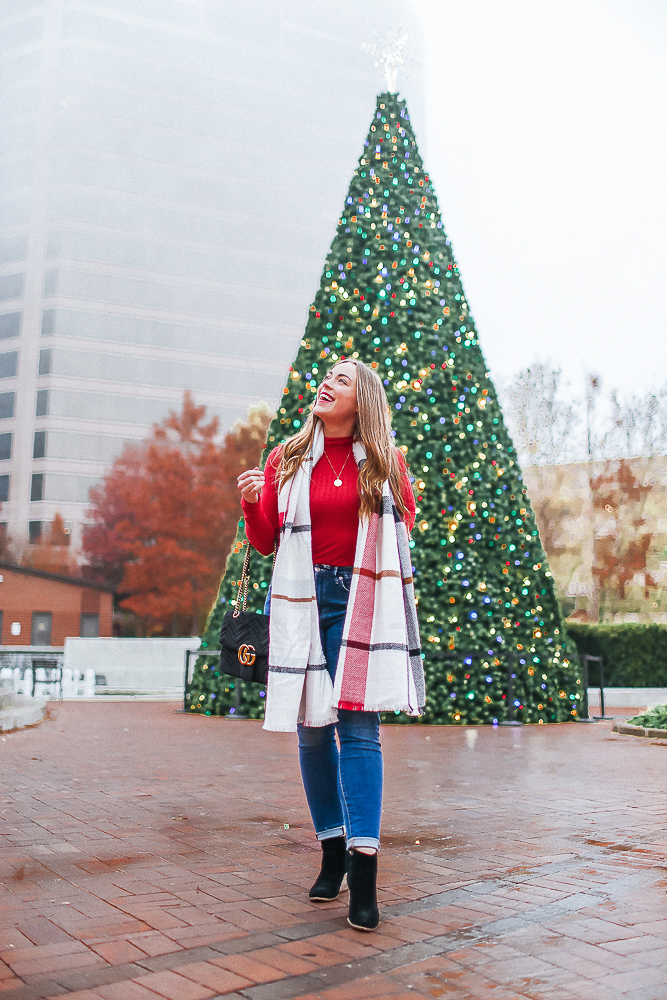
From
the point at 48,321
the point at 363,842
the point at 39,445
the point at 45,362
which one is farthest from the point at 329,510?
the point at 48,321

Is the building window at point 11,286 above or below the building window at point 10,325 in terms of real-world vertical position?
above

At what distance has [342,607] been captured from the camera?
2.91 metres

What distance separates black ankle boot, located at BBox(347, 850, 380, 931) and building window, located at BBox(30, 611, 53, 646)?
32.0 metres

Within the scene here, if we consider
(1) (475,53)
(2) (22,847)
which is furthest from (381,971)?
(1) (475,53)

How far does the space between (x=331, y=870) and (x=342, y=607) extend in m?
0.88

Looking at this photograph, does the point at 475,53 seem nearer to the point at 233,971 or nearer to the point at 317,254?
the point at 317,254

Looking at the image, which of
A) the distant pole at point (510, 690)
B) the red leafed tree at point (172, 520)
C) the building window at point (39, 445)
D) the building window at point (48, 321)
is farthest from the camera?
the building window at point (48, 321)

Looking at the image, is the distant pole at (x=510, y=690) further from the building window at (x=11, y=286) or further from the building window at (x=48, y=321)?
the building window at (x=11, y=286)

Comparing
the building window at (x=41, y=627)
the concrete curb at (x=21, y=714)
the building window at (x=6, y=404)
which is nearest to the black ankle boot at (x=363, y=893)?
the concrete curb at (x=21, y=714)

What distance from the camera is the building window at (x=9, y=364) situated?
172ft

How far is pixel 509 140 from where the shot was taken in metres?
57.3

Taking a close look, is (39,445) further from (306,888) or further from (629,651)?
(306,888)

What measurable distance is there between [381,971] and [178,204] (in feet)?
200

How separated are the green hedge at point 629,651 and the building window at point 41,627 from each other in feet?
70.4
